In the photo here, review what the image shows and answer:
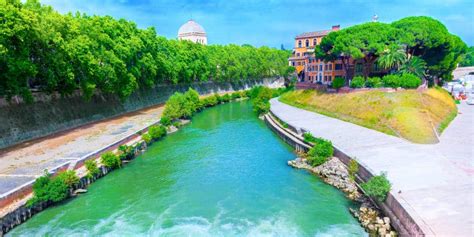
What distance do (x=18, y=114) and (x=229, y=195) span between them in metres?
21.4

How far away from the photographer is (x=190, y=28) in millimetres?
124625

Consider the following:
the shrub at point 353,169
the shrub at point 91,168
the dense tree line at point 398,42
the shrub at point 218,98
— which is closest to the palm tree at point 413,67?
the dense tree line at point 398,42

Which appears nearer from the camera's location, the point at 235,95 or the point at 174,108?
the point at 174,108

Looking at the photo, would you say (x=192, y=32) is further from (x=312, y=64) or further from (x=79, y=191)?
(x=79, y=191)

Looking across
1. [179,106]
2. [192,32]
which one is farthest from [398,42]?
[192,32]

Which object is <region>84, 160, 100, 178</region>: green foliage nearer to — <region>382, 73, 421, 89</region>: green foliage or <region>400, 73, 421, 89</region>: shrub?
<region>382, 73, 421, 89</region>: green foliage

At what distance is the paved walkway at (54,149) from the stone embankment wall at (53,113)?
3.82 ft

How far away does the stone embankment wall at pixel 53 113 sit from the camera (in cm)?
2819

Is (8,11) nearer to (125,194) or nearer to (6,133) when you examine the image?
(6,133)

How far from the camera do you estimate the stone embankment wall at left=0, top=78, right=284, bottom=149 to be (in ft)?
92.5

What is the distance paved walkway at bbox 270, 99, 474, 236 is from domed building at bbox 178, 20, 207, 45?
97.2 m

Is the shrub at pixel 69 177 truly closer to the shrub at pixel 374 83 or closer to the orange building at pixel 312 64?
the shrub at pixel 374 83

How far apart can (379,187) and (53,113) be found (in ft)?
101

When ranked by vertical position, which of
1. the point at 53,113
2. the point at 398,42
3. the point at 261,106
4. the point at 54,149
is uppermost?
the point at 398,42
